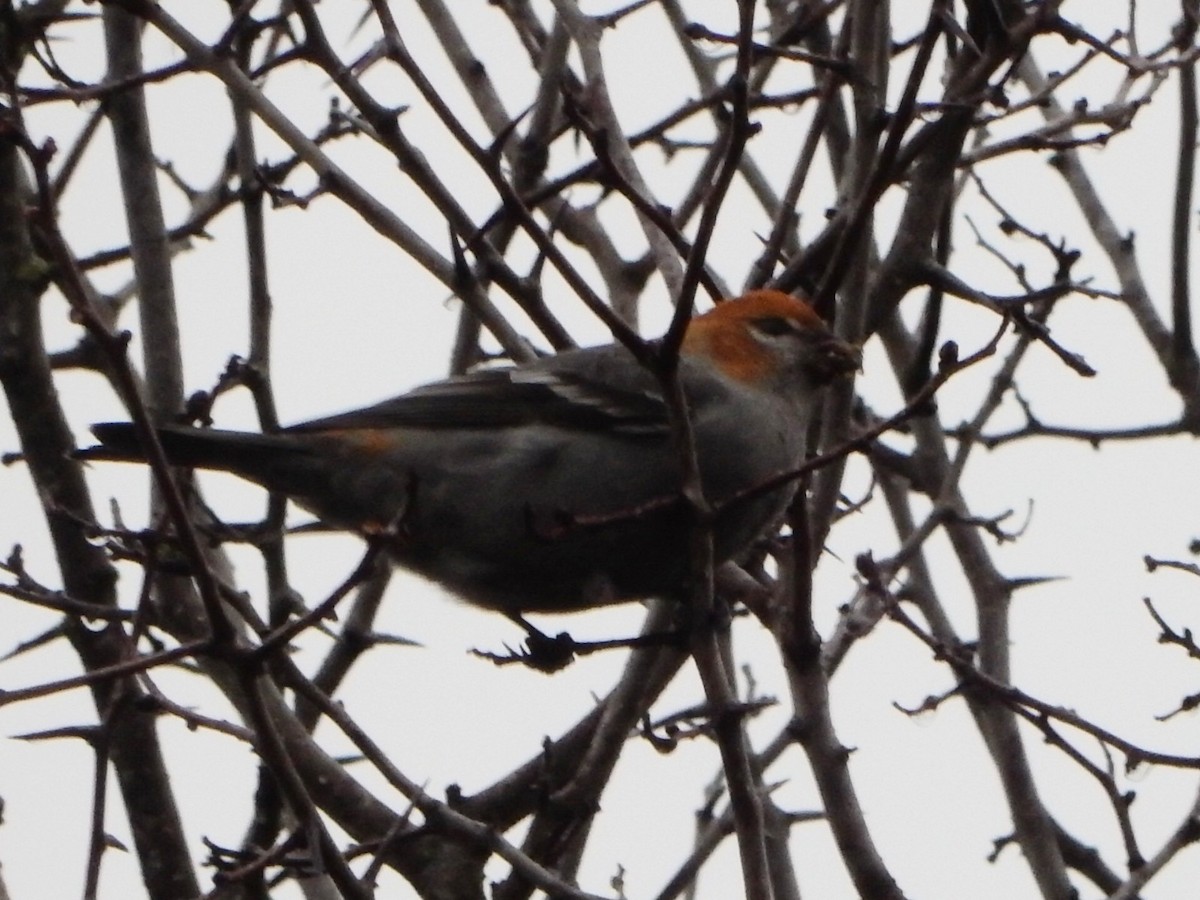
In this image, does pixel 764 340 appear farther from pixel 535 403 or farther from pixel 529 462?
pixel 529 462

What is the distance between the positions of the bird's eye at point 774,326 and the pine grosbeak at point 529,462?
7 centimetres

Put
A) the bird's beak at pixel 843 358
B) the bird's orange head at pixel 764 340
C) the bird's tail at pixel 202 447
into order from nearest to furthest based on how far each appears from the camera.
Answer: the bird's beak at pixel 843 358 → the bird's tail at pixel 202 447 → the bird's orange head at pixel 764 340

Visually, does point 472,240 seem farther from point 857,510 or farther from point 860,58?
point 857,510

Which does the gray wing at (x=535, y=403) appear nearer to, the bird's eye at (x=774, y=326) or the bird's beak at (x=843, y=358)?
the bird's eye at (x=774, y=326)

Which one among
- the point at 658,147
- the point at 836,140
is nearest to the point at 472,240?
the point at 836,140

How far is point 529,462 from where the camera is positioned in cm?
562

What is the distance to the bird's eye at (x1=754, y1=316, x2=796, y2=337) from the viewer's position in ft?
19.7

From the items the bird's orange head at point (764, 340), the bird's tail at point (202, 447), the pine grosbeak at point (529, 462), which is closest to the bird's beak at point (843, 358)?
the pine grosbeak at point (529, 462)

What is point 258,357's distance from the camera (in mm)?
5781

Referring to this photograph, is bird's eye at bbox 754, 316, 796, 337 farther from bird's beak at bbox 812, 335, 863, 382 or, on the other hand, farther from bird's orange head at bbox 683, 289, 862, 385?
bird's beak at bbox 812, 335, 863, 382

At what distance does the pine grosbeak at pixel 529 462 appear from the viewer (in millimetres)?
5383

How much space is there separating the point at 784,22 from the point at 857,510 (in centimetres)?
204

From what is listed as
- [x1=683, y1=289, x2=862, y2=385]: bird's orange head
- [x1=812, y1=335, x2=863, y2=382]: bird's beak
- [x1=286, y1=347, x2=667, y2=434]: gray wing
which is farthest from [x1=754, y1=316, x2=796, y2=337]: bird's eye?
[x1=812, y1=335, x2=863, y2=382]: bird's beak

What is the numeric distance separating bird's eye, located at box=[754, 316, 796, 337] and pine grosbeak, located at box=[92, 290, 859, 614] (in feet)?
0.24
